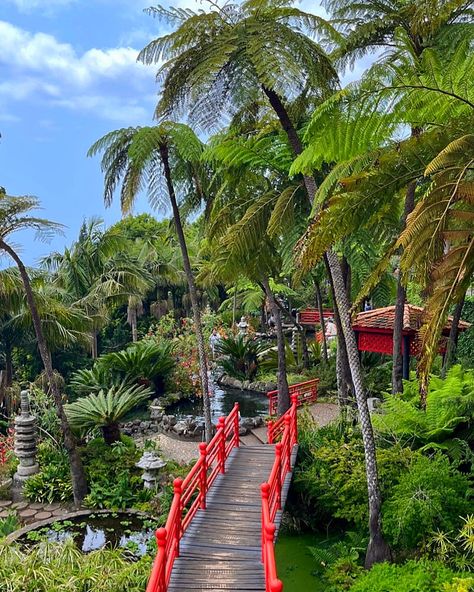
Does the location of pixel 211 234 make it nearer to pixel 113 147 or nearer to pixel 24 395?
pixel 113 147

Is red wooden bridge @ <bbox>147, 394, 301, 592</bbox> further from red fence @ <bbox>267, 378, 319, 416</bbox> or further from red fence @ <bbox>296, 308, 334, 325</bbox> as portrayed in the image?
red fence @ <bbox>296, 308, 334, 325</bbox>

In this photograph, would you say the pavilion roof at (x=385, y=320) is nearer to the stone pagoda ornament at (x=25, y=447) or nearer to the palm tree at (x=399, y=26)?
the palm tree at (x=399, y=26)

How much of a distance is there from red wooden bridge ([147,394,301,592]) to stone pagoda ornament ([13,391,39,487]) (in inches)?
166

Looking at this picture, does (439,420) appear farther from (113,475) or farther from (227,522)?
(113,475)

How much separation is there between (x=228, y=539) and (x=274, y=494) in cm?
81

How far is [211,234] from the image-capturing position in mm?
10500

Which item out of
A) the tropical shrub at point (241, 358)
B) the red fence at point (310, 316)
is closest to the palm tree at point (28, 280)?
the tropical shrub at point (241, 358)

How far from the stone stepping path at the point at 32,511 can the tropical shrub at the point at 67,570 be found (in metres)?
1.89

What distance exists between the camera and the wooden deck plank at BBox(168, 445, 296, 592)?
564 cm

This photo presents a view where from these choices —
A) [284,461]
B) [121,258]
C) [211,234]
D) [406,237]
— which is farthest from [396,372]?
[121,258]

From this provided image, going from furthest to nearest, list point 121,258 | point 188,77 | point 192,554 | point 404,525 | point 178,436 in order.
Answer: point 121,258 → point 178,436 → point 188,77 → point 404,525 → point 192,554

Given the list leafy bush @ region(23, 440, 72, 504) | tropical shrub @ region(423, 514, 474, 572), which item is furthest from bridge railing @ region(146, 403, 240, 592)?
leafy bush @ region(23, 440, 72, 504)

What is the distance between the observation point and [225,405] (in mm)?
17078

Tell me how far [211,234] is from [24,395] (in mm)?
4951
